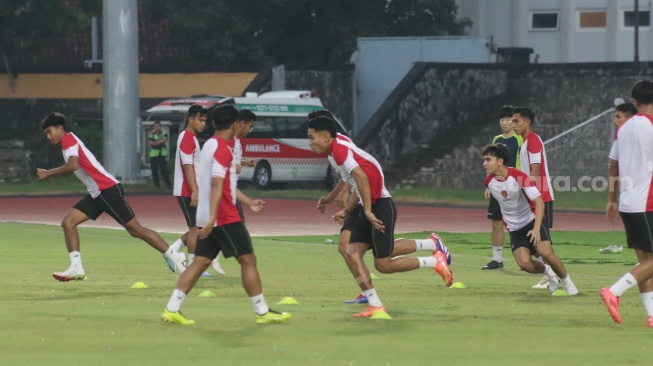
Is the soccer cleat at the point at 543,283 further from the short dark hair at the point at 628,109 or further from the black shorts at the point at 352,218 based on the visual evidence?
the black shorts at the point at 352,218

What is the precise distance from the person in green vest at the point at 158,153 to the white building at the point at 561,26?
2107 centimetres

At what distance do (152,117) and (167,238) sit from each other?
64.2 feet

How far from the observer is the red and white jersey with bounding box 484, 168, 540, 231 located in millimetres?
15688

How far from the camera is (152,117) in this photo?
43750 mm

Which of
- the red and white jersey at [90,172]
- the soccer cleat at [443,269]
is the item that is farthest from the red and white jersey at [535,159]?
the red and white jersey at [90,172]

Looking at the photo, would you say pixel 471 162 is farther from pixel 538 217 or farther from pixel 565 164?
pixel 538 217

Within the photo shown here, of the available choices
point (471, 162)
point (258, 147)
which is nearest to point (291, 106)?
point (258, 147)

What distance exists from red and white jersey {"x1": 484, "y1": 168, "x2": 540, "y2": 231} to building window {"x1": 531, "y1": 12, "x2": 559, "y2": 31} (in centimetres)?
4597

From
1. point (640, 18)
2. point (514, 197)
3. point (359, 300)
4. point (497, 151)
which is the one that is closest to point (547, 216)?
point (514, 197)

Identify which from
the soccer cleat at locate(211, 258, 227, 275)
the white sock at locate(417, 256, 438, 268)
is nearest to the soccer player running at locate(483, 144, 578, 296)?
the white sock at locate(417, 256, 438, 268)

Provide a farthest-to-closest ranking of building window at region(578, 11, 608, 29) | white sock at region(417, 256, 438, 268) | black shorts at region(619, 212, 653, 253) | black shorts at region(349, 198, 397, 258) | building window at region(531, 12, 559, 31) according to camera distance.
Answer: building window at region(531, 12, 559, 31), building window at region(578, 11, 608, 29), white sock at region(417, 256, 438, 268), black shorts at region(349, 198, 397, 258), black shorts at region(619, 212, 653, 253)

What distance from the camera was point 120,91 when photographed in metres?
42.5

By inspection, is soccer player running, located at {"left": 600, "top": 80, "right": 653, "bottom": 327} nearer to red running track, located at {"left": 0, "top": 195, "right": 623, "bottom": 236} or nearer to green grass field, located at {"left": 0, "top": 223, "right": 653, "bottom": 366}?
green grass field, located at {"left": 0, "top": 223, "right": 653, "bottom": 366}

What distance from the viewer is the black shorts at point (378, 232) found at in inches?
545
